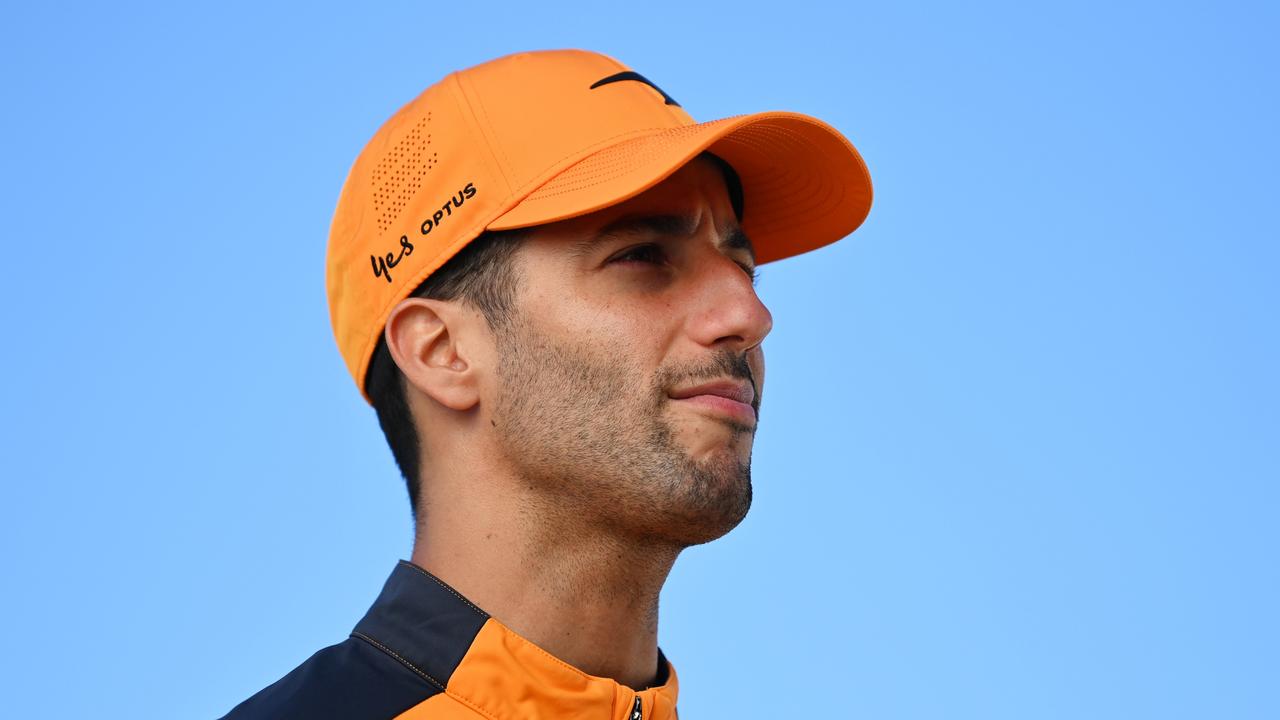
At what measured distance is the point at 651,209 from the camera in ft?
9.39

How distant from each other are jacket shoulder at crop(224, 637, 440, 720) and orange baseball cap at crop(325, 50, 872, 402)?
2.28 ft

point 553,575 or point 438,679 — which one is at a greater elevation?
point 553,575

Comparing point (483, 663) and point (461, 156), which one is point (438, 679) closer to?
point (483, 663)

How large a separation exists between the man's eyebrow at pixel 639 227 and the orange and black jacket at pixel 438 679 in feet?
2.31

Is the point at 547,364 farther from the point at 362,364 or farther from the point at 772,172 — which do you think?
the point at 772,172

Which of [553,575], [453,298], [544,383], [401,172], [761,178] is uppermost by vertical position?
[761,178]

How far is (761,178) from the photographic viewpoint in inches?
130

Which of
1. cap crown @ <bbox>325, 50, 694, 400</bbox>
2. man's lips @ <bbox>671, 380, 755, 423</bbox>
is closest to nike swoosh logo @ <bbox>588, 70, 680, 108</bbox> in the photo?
cap crown @ <bbox>325, 50, 694, 400</bbox>

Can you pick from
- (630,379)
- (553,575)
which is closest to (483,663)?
(553,575)

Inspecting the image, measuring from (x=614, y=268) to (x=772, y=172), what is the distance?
0.68 meters

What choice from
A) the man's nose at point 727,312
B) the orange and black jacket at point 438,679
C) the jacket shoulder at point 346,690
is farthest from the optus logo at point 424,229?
the jacket shoulder at point 346,690

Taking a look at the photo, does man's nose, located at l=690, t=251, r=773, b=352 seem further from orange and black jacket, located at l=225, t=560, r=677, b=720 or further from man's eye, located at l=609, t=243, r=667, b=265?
orange and black jacket, located at l=225, t=560, r=677, b=720

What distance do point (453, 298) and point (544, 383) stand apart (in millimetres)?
294

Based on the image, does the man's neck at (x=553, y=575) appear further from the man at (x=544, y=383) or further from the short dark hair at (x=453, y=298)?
the short dark hair at (x=453, y=298)
